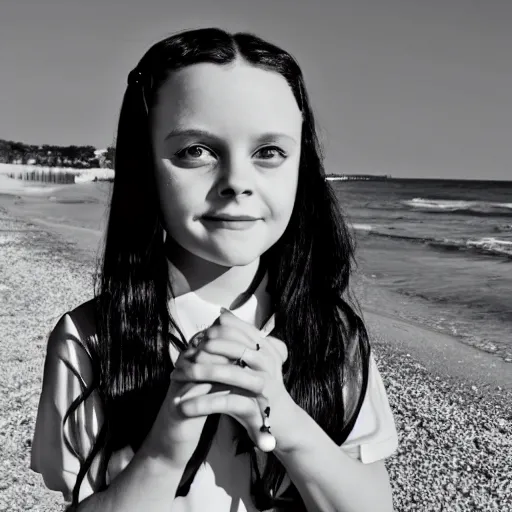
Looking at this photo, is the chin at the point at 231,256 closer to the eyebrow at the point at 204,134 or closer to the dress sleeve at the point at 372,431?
the eyebrow at the point at 204,134

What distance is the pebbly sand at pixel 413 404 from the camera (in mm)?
4398

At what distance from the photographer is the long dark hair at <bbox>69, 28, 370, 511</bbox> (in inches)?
61.4

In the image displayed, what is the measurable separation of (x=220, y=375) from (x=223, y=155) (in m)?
0.48

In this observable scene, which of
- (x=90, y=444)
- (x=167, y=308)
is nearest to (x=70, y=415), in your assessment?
(x=90, y=444)

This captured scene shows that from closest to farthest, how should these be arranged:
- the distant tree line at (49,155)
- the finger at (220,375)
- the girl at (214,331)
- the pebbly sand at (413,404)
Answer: the finger at (220,375)
the girl at (214,331)
the pebbly sand at (413,404)
the distant tree line at (49,155)

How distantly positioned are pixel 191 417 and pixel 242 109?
2.13 feet

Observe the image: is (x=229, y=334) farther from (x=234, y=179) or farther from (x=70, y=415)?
(x=70, y=415)

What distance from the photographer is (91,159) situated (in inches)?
3374

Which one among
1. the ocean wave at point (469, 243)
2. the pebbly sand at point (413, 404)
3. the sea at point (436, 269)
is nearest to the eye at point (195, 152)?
the sea at point (436, 269)

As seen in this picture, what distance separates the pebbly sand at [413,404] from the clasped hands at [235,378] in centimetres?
103

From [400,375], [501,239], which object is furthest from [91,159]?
[400,375]

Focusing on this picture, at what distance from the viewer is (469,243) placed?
1927 centimetres

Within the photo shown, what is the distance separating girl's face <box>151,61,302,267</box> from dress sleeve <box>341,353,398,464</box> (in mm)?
489

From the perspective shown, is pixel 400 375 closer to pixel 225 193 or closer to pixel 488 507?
pixel 488 507
